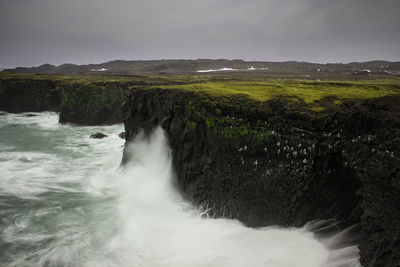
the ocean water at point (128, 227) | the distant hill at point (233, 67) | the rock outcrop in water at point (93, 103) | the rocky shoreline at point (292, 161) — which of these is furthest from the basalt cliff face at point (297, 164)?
the distant hill at point (233, 67)

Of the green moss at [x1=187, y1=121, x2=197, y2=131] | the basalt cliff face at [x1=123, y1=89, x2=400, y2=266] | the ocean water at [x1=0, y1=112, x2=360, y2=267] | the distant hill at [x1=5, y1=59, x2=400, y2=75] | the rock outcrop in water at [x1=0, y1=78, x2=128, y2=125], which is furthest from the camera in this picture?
the distant hill at [x1=5, y1=59, x2=400, y2=75]

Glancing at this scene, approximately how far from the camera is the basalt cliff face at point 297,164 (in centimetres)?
A: 609

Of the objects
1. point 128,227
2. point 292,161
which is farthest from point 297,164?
point 128,227

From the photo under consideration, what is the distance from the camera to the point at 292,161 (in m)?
7.89

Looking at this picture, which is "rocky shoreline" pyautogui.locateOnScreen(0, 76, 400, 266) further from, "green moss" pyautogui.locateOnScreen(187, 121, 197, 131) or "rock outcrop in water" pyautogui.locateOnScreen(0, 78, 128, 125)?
"rock outcrop in water" pyautogui.locateOnScreen(0, 78, 128, 125)

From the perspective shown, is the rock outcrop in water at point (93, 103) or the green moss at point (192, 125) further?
the rock outcrop in water at point (93, 103)

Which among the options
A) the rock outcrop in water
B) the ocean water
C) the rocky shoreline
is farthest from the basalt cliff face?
the rock outcrop in water

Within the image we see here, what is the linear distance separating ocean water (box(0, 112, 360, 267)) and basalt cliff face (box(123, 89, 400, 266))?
684mm

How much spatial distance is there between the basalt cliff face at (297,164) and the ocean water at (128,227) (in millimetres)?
684

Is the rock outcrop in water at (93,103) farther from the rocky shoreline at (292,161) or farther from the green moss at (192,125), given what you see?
the green moss at (192,125)

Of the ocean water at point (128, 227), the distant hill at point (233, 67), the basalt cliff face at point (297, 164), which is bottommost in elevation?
the ocean water at point (128, 227)

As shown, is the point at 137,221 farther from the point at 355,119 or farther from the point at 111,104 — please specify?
the point at 111,104

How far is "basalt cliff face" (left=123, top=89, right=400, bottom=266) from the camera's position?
609cm

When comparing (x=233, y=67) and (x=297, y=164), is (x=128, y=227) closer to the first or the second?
(x=297, y=164)
